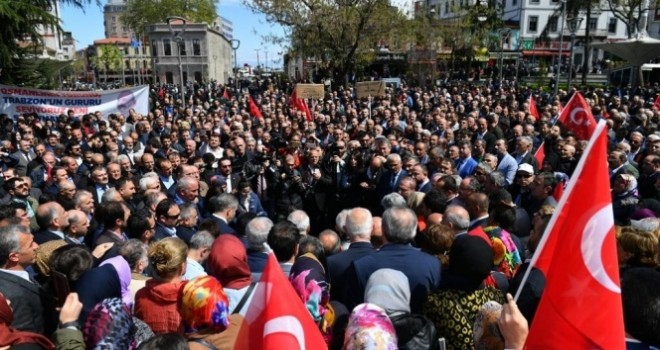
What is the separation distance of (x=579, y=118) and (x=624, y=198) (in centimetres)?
415

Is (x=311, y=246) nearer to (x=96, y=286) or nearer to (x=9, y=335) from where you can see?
(x=96, y=286)

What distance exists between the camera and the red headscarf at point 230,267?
319 centimetres

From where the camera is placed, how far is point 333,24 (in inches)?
954

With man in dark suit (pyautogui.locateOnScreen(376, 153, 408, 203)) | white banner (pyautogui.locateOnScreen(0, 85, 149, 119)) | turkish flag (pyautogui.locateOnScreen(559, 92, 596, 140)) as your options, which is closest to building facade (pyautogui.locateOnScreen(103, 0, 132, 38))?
white banner (pyautogui.locateOnScreen(0, 85, 149, 119))

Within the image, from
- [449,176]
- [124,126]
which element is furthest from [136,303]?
[124,126]

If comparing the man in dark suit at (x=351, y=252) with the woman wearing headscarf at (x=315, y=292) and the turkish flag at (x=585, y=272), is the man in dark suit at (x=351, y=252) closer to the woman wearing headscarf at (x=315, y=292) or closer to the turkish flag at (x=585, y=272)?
the woman wearing headscarf at (x=315, y=292)

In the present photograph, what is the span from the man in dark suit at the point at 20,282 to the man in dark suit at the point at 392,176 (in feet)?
15.0

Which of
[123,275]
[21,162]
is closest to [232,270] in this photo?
[123,275]

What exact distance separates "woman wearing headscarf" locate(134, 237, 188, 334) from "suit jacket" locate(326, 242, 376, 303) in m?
1.18

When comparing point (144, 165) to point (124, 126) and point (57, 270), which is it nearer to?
point (57, 270)

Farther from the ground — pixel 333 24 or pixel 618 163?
pixel 333 24

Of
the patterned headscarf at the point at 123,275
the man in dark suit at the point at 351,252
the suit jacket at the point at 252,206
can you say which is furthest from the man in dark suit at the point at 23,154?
the man in dark suit at the point at 351,252

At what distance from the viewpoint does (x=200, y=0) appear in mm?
81625

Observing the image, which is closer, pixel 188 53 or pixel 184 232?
pixel 184 232
